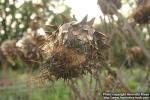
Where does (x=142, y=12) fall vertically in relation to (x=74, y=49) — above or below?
above

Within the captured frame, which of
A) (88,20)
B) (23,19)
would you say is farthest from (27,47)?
(23,19)

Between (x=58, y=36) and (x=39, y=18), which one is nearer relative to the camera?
(x=58, y=36)

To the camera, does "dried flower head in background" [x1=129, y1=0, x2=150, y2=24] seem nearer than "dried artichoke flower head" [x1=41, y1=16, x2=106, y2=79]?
No

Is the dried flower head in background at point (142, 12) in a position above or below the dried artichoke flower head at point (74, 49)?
above

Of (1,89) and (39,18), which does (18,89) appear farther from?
(39,18)

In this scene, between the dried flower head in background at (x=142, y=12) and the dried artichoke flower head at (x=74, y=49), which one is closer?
the dried artichoke flower head at (x=74, y=49)

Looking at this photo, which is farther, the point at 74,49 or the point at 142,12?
the point at 142,12

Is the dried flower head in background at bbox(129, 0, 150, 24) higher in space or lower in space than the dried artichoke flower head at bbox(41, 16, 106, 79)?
higher

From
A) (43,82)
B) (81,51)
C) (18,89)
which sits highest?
(81,51)
